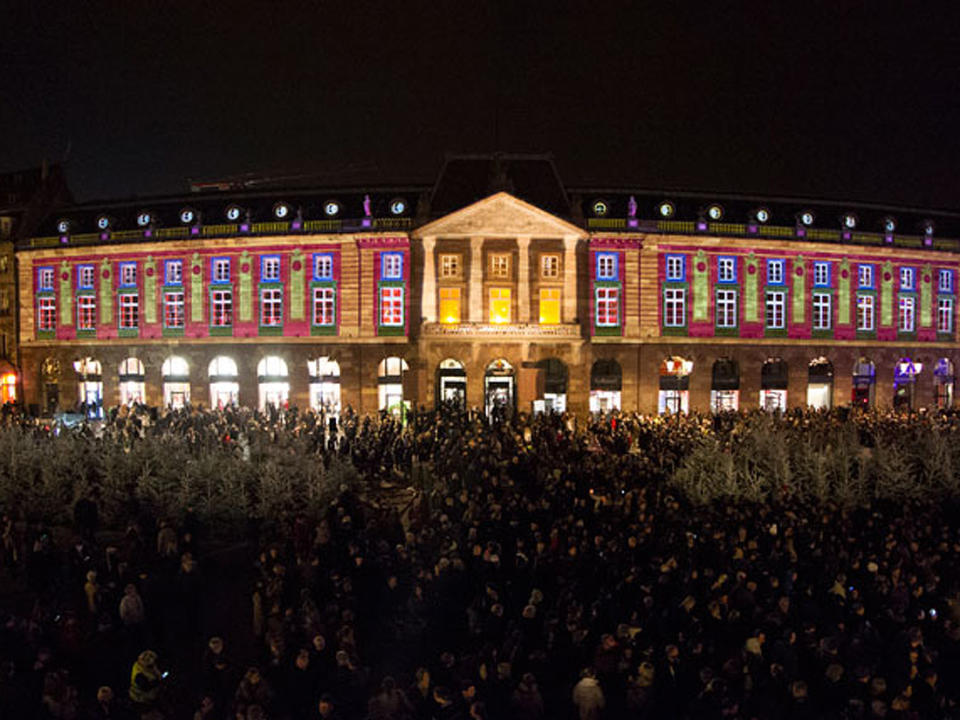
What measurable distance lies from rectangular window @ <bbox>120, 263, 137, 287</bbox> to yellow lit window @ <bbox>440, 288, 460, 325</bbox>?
863 inches

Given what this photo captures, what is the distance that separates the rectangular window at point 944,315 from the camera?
46.1m

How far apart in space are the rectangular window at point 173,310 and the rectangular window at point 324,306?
31.9 feet

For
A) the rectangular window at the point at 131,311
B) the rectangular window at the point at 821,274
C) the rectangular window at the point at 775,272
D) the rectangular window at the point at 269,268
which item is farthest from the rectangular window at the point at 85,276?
the rectangular window at the point at 821,274

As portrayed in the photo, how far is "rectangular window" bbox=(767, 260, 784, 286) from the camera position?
4341 cm

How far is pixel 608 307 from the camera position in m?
41.8

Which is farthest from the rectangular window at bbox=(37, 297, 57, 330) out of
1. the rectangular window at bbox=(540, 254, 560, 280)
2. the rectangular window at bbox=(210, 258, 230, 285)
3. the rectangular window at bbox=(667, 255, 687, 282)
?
the rectangular window at bbox=(667, 255, 687, 282)

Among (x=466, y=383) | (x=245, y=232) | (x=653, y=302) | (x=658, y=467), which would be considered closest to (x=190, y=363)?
(x=245, y=232)

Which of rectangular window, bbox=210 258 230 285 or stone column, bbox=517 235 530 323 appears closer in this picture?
stone column, bbox=517 235 530 323

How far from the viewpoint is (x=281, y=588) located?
426 inches

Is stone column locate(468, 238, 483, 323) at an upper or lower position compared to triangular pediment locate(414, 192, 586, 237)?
lower

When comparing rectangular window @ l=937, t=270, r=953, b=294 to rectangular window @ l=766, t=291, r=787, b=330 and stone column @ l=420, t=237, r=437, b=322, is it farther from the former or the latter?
stone column @ l=420, t=237, r=437, b=322

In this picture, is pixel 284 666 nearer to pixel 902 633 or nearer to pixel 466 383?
pixel 902 633

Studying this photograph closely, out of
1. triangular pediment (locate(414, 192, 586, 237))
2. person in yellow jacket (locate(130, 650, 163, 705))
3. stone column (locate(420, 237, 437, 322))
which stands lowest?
person in yellow jacket (locate(130, 650, 163, 705))

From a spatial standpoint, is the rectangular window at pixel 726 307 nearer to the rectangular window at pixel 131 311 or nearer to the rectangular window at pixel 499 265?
the rectangular window at pixel 499 265
